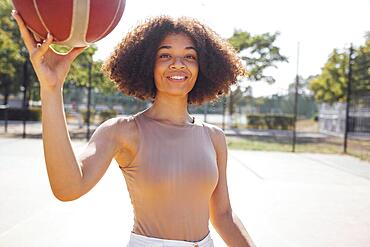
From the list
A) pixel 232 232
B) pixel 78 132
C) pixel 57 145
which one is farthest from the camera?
pixel 78 132

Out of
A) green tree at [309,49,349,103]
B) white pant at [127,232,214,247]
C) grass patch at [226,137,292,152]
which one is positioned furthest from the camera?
green tree at [309,49,349,103]

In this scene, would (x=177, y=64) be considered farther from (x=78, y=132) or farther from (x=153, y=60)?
(x=78, y=132)

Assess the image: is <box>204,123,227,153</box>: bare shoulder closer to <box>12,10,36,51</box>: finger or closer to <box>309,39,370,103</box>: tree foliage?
<box>12,10,36,51</box>: finger

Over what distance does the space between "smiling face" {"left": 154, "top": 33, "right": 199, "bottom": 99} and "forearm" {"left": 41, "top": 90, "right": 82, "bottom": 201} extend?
19.1 inches

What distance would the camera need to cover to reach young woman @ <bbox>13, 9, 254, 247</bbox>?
125cm

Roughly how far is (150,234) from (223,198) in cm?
40

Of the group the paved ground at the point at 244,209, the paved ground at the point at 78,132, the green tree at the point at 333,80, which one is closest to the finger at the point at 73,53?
the paved ground at the point at 244,209

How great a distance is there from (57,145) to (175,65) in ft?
1.88

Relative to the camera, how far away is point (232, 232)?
1.72 metres

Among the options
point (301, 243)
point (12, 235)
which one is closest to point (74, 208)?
point (12, 235)

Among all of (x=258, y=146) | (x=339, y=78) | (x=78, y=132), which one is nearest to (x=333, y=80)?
(x=339, y=78)

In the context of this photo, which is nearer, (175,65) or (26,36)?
(26,36)

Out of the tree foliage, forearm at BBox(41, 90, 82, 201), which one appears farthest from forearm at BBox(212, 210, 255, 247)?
the tree foliage

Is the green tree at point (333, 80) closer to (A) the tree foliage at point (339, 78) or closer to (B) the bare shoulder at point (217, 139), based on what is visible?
(A) the tree foliage at point (339, 78)
